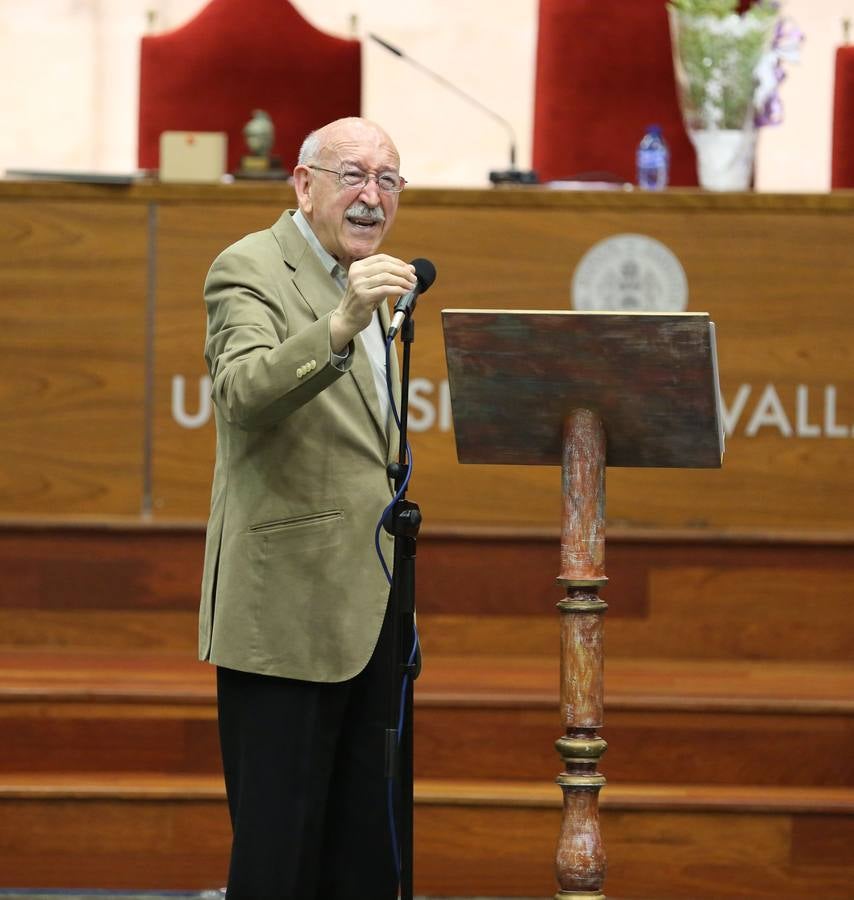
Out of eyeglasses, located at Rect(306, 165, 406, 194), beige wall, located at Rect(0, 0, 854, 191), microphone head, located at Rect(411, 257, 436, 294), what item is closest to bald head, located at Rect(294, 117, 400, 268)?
eyeglasses, located at Rect(306, 165, 406, 194)

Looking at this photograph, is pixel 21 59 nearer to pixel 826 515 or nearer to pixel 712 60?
pixel 712 60

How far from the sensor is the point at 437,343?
3676mm

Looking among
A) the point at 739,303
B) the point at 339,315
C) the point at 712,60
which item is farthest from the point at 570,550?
the point at 712,60

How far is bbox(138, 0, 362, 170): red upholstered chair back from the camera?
15.4ft

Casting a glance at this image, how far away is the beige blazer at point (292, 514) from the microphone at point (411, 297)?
0.15 m

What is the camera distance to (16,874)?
10.4 ft

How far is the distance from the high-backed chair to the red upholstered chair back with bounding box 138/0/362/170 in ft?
1.84

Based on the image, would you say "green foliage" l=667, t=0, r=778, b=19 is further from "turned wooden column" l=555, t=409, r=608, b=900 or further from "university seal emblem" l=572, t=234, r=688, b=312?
"turned wooden column" l=555, t=409, r=608, b=900

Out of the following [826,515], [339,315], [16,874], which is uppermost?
→ [339,315]

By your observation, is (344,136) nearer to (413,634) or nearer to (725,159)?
(413,634)

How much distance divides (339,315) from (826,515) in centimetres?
182

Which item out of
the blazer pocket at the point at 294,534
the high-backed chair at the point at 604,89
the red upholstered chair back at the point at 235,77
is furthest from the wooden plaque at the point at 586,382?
the red upholstered chair back at the point at 235,77

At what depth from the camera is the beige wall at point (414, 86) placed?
5.72m

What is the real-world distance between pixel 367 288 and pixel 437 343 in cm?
164
